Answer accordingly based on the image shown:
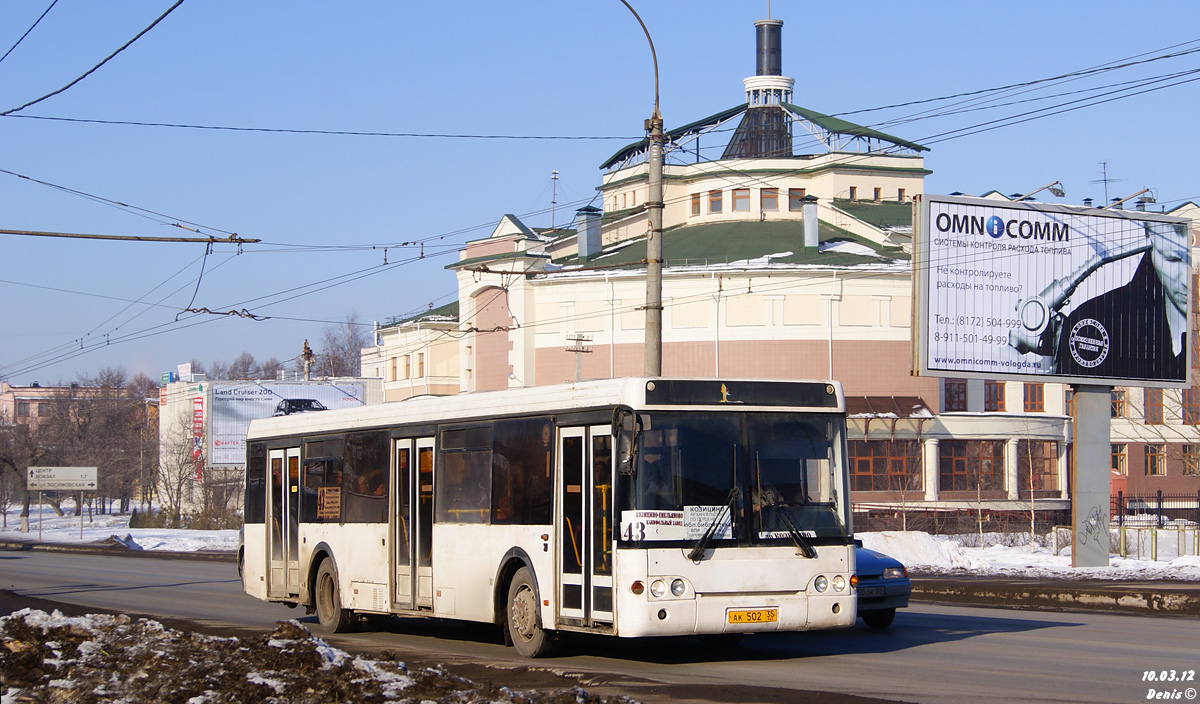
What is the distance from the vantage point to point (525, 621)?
13.4m

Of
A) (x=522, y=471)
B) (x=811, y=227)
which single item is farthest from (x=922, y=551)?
(x=811, y=227)

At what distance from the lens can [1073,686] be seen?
10.7 m

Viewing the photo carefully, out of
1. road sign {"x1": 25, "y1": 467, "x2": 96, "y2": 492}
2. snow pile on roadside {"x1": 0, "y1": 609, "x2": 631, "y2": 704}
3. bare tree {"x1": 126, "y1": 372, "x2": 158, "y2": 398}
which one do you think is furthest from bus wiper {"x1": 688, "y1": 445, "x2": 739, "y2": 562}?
bare tree {"x1": 126, "y1": 372, "x2": 158, "y2": 398}

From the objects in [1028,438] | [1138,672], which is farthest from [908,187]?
[1138,672]

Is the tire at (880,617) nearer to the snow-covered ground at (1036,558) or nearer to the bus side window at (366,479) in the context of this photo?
the bus side window at (366,479)

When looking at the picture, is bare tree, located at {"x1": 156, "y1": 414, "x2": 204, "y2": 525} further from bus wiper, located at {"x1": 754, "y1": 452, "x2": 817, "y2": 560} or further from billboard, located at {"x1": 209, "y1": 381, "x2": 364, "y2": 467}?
bus wiper, located at {"x1": 754, "y1": 452, "x2": 817, "y2": 560}

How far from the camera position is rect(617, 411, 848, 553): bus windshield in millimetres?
11945

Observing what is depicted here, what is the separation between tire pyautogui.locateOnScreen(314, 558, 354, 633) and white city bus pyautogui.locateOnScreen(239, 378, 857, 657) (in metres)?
2.41

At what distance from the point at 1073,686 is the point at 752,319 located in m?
52.0

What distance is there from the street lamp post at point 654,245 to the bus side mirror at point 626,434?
7.97 m

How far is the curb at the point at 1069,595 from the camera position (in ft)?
63.6

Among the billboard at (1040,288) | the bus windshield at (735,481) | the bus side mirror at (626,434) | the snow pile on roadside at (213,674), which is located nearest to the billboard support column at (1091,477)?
the billboard at (1040,288)

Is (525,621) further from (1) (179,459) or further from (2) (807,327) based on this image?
(1) (179,459)

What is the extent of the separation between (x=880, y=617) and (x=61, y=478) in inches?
2155
